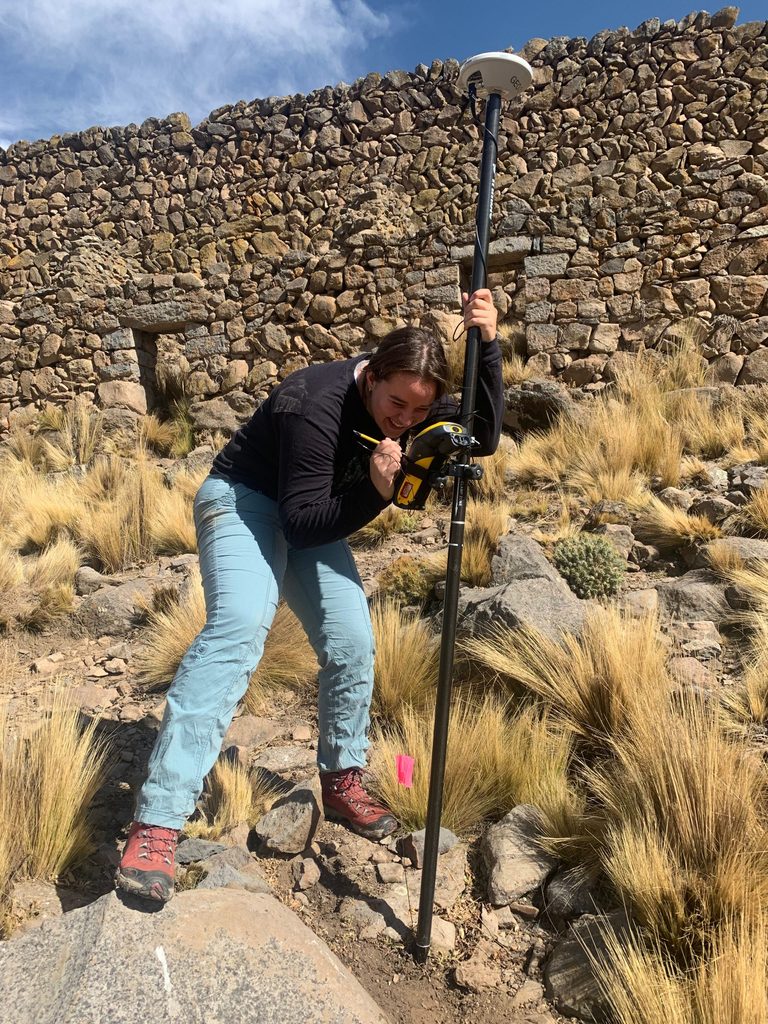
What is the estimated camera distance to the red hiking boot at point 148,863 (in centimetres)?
181

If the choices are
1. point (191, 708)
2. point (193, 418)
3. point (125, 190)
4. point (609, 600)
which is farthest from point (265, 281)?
point (191, 708)

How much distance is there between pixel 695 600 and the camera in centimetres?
367

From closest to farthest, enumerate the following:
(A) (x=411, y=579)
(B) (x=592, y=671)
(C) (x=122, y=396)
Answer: (B) (x=592, y=671), (A) (x=411, y=579), (C) (x=122, y=396)

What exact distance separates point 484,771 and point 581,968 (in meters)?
0.83

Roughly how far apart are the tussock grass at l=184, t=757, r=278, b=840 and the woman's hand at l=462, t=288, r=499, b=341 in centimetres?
180

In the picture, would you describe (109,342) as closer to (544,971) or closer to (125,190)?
(125,190)

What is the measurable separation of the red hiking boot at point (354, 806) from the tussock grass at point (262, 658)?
3.00ft

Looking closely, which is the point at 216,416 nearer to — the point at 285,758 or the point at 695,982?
the point at 285,758

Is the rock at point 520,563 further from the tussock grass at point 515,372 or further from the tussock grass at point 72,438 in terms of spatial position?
the tussock grass at point 72,438

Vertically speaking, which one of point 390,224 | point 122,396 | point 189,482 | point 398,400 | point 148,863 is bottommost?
point 148,863

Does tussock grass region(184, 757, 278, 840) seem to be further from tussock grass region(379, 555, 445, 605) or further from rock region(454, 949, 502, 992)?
tussock grass region(379, 555, 445, 605)

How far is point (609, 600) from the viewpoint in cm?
386

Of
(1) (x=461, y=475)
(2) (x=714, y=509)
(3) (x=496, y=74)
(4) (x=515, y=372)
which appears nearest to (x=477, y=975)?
(1) (x=461, y=475)

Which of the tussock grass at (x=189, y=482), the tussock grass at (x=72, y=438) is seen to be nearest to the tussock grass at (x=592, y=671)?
the tussock grass at (x=189, y=482)
